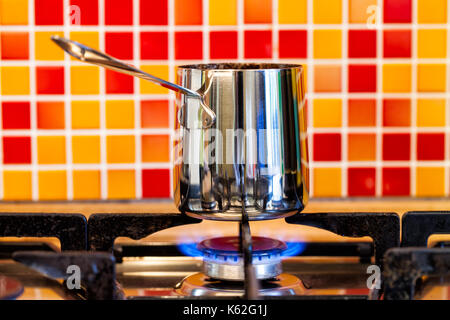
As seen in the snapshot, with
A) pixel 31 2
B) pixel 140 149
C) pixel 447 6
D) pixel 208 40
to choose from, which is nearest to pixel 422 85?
pixel 447 6

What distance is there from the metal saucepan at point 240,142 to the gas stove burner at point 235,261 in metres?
0.04

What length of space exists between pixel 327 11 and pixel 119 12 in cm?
33

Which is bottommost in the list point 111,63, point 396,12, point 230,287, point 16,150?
point 230,287

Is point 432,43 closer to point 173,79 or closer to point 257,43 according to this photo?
point 257,43

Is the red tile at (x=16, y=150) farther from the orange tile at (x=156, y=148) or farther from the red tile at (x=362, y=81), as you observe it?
the red tile at (x=362, y=81)

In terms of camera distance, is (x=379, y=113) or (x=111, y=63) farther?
(x=379, y=113)

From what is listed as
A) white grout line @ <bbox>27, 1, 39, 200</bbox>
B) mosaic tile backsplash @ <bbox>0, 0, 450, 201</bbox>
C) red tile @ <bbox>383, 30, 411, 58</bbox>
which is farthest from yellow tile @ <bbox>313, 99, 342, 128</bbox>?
white grout line @ <bbox>27, 1, 39, 200</bbox>

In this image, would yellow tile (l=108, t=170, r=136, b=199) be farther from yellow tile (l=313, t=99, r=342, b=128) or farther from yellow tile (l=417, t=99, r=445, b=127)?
yellow tile (l=417, t=99, r=445, b=127)

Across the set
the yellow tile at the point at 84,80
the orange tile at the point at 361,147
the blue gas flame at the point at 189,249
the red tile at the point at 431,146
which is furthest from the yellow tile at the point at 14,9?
the red tile at the point at 431,146

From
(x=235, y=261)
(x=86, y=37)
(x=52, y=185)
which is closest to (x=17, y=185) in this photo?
(x=52, y=185)

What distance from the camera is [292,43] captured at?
3.76 ft

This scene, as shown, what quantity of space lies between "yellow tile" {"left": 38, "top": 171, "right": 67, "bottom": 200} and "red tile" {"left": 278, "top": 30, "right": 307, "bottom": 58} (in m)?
0.41

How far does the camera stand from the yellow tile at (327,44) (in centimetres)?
115

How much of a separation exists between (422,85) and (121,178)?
0.51 m
